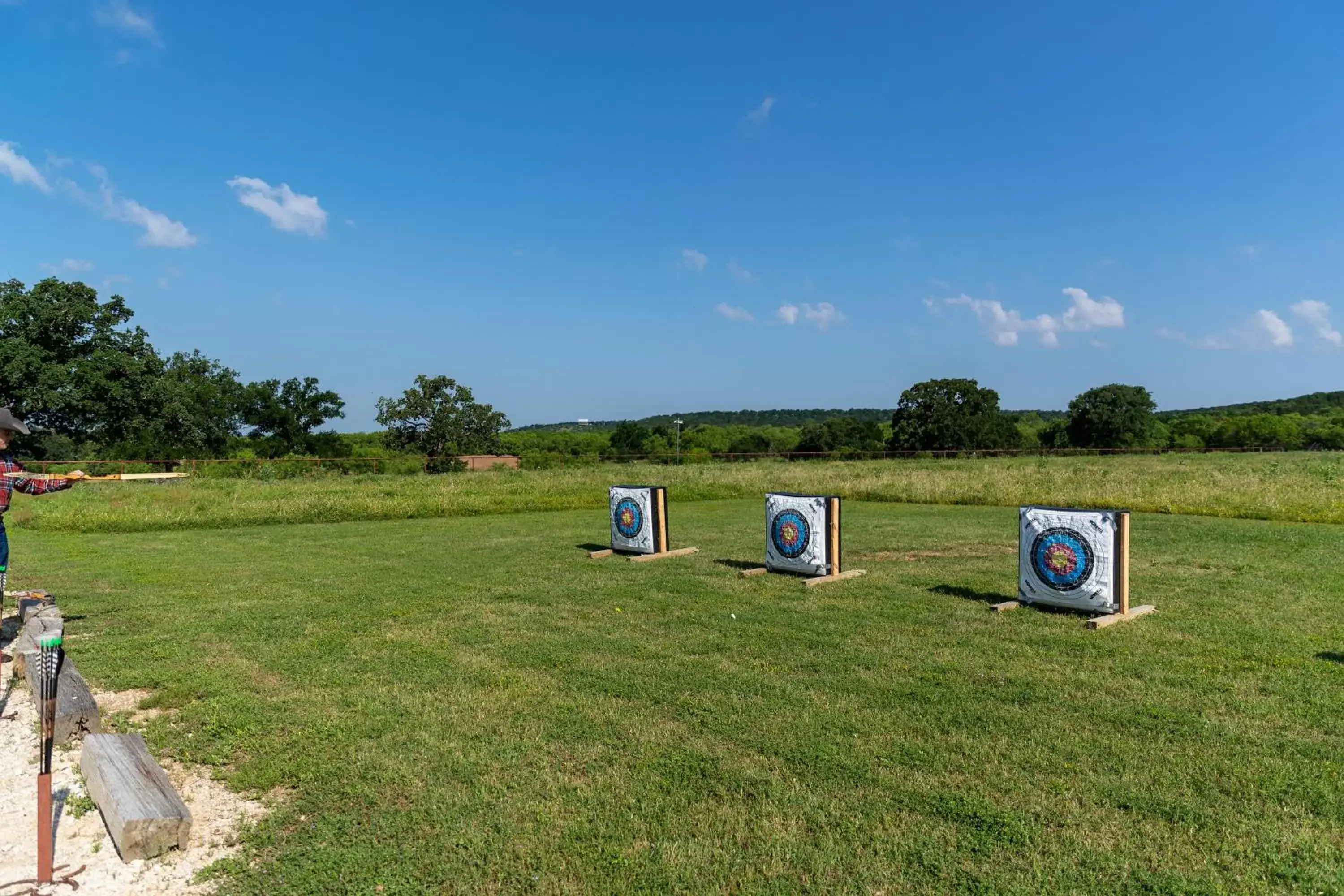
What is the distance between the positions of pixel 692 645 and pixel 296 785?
12.8ft

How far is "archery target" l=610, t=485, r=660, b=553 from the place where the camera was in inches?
547

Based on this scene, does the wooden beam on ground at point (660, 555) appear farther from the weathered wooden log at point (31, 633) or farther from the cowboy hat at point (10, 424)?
the cowboy hat at point (10, 424)

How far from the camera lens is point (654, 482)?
31672 millimetres

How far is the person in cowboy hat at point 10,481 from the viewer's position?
6.09 metres

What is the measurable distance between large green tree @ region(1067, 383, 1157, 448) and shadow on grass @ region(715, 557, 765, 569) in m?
82.1

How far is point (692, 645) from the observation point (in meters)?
7.64

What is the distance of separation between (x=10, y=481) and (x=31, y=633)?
4.29 ft

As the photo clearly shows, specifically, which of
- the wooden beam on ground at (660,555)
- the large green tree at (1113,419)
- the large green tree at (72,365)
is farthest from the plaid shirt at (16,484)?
the large green tree at (1113,419)

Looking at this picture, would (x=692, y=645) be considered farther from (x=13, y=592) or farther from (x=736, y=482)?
(x=736, y=482)

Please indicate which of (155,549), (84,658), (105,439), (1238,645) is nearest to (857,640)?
(1238,645)

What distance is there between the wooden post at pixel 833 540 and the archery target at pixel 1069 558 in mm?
2488

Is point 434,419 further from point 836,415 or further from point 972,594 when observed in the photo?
point 836,415

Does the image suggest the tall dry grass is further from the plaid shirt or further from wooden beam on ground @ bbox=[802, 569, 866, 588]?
the plaid shirt

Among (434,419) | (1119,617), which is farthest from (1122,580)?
(434,419)
